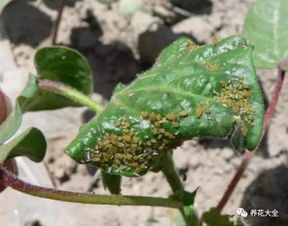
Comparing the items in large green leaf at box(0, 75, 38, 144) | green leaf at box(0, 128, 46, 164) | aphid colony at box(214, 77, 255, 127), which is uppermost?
aphid colony at box(214, 77, 255, 127)

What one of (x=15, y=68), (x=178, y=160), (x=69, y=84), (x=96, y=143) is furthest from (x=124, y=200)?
(x=15, y=68)

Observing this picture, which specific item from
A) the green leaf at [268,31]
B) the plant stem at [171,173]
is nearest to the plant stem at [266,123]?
the green leaf at [268,31]

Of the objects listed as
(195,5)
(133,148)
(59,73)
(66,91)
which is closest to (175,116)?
(133,148)

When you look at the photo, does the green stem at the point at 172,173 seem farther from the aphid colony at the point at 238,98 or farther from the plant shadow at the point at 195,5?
the plant shadow at the point at 195,5

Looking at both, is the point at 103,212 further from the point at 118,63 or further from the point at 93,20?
the point at 93,20

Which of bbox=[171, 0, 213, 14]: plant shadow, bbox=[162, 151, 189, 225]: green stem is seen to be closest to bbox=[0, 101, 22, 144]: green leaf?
bbox=[162, 151, 189, 225]: green stem

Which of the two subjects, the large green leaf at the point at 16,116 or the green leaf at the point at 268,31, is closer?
the large green leaf at the point at 16,116

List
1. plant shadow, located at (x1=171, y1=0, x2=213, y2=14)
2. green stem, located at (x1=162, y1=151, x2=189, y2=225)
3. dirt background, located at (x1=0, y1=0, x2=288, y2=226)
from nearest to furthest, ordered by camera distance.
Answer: green stem, located at (x1=162, y1=151, x2=189, y2=225), dirt background, located at (x1=0, y1=0, x2=288, y2=226), plant shadow, located at (x1=171, y1=0, x2=213, y2=14)

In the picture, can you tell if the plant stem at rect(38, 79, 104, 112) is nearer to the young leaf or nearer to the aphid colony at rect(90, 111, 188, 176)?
the young leaf
